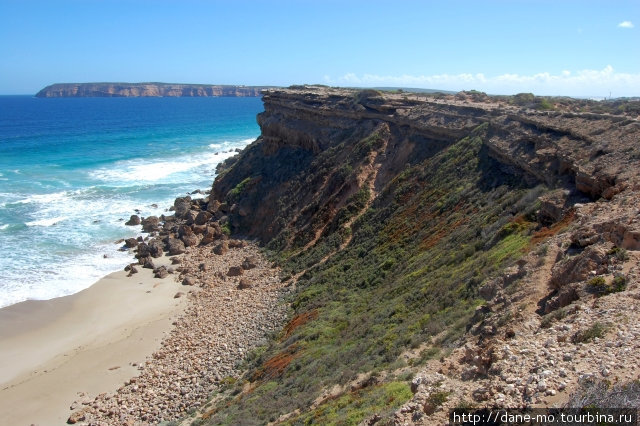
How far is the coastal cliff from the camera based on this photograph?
9250 mm

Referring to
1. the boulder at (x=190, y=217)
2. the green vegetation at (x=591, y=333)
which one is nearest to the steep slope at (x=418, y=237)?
the green vegetation at (x=591, y=333)

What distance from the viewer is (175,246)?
36.1m

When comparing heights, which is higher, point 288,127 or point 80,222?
point 288,127

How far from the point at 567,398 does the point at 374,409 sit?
422 cm

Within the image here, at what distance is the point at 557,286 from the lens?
38.6 ft

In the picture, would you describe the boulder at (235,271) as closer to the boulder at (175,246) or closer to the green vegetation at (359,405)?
the boulder at (175,246)

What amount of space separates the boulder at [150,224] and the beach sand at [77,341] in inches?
364

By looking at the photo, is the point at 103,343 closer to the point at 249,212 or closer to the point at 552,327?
the point at 249,212

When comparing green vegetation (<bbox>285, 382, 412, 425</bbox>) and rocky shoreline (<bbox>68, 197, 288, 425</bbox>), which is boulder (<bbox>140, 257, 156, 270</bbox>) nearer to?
rocky shoreline (<bbox>68, 197, 288, 425</bbox>)

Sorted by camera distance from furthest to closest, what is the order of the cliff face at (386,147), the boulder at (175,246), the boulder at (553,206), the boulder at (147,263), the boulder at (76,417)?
the boulder at (175,246) → the boulder at (147,263) → the cliff face at (386,147) → the boulder at (76,417) → the boulder at (553,206)

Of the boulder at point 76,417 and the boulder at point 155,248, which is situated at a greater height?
the boulder at point 155,248

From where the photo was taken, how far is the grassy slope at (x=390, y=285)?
13.8m

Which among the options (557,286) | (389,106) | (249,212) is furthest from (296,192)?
(557,286)

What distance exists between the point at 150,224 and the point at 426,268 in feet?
95.7
